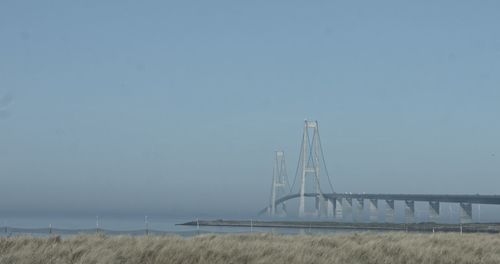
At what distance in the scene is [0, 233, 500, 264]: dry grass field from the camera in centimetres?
1509

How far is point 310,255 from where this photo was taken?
1697cm

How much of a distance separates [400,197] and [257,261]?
266 ft

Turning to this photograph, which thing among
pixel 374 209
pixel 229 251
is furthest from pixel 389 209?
pixel 229 251

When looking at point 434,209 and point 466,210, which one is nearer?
point 466,210

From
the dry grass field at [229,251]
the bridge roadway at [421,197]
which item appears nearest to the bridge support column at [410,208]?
the bridge roadway at [421,197]

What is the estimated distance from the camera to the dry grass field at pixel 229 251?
594 inches

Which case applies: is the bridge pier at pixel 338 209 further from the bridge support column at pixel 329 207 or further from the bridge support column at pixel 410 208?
the bridge support column at pixel 410 208

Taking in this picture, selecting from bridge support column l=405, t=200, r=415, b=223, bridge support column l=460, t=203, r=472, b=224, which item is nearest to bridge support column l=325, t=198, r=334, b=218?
bridge support column l=405, t=200, r=415, b=223

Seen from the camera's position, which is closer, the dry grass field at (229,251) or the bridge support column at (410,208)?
the dry grass field at (229,251)

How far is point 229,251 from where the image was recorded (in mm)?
16484

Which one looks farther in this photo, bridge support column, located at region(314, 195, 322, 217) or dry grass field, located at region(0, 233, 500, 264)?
bridge support column, located at region(314, 195, 322, 217)

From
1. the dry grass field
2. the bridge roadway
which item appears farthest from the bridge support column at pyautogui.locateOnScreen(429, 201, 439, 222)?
the dry grass field

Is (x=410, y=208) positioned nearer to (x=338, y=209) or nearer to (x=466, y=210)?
(x=466, y=210)

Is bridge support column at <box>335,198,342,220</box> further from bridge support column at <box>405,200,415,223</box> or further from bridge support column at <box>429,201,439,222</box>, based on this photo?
bridge support column at <box>429,201,439,222</box>
